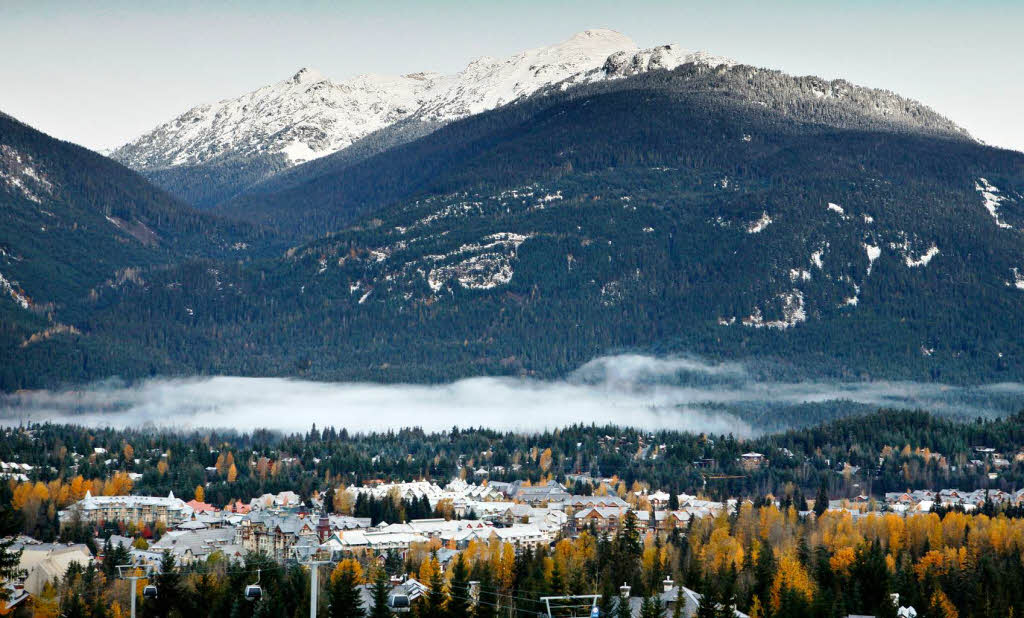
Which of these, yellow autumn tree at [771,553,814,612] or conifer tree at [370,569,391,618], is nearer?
conifer tree at [370,569,391,618]

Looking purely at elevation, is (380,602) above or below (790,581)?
above

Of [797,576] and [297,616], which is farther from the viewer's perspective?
[797,576]

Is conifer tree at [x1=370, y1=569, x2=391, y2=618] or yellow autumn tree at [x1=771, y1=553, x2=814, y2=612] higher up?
conifer tree at [x1=370, y1=569, x2=391, y2=618]

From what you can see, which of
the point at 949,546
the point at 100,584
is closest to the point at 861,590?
the point at 949,546

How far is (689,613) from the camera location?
453ft

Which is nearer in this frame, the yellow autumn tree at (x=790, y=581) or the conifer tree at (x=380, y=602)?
the conifer tree at (x=380, y=602)

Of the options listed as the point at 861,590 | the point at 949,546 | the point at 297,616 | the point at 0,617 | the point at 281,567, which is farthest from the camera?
the point at 949,546

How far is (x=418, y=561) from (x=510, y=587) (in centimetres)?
2992

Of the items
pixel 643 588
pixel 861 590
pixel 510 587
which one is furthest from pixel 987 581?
pixel 510 587

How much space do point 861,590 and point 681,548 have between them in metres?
39.2

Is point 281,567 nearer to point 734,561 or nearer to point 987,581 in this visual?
point 734,561

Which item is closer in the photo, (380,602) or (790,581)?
(380,602)

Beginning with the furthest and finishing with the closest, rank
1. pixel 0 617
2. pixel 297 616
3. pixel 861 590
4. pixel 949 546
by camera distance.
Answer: pixel 949 546, pixel 861 590, pixel 297 616, pixel 0 617

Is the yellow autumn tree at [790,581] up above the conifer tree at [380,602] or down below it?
below
